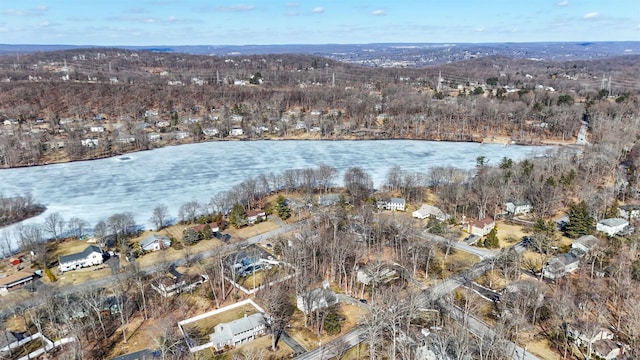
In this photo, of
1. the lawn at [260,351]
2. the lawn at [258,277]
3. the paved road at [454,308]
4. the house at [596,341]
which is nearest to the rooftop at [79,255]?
the lawn at [258,277]

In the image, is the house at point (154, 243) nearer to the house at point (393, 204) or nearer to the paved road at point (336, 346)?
the paved road at point (336, 346)

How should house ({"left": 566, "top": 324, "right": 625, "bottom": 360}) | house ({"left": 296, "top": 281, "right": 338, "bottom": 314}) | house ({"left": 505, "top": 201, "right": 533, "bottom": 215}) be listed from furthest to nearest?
house ({"left": 505, "top": 201, "right": 533, "bottom": 215}), house ({"left": 296, "top": 281, "right": 338, "bottom": 314}), house ({"left": 566, "top": 324, "right": 625, "bottom": 360})

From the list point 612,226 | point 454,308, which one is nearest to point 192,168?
point 454,308

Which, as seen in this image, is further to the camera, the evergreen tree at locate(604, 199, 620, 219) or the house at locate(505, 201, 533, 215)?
the house at locate(505, 201, 533, 215)

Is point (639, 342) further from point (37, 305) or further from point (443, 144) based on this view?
point (443, 144)

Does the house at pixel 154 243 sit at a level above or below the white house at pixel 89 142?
below

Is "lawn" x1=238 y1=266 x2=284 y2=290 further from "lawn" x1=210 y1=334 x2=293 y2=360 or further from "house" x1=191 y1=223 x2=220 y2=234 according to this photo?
"house" x1=191 y1=223 x2=220 y2=234

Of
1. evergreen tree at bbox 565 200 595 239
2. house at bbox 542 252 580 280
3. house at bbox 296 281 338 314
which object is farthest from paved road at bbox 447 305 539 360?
evergreen tree at bbox 565 200 595 239
